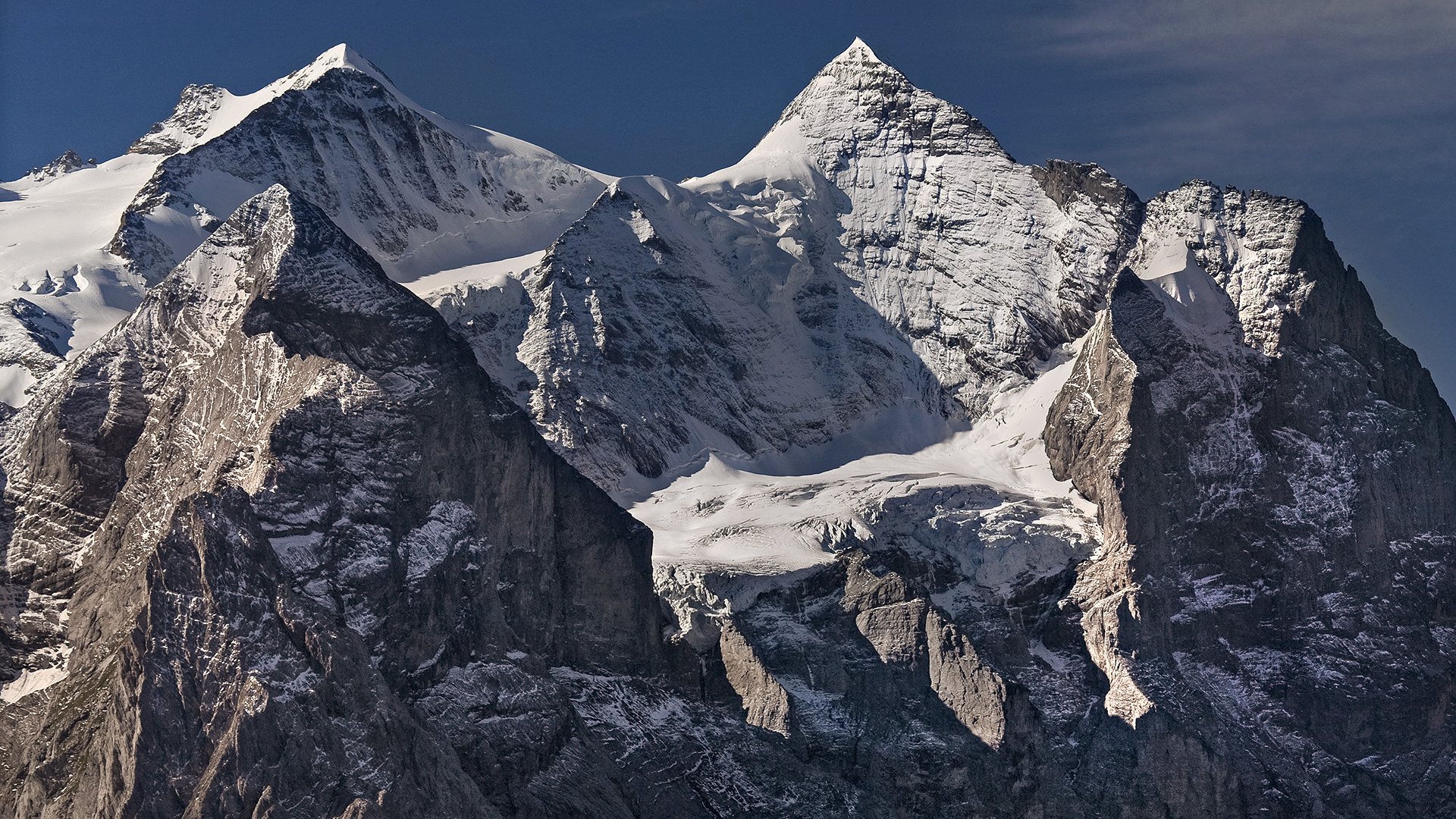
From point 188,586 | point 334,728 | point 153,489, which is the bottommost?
point 334,728

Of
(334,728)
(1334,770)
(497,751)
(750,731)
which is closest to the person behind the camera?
(334,728)

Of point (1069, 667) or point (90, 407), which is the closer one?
point (90, 407)

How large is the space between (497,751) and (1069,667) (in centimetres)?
5125

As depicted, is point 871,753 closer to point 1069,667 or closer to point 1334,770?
point 1069,667

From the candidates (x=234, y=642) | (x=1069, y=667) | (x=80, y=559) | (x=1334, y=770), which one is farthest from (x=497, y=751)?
(x=1334, y=770)

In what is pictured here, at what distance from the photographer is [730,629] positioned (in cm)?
18738

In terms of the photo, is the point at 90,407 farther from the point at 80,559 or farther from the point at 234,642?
the point at 234,642

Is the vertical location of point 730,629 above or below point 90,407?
below

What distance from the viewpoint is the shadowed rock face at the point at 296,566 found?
494 feet

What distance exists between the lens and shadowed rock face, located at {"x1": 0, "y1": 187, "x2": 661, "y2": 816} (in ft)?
494

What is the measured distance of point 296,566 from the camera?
16600 centimetres

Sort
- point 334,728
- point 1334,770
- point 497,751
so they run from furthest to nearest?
point 1334,770 → point 497,751 → point 334,728

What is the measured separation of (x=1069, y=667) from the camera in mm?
194875

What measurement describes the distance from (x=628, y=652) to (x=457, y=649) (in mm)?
15874
